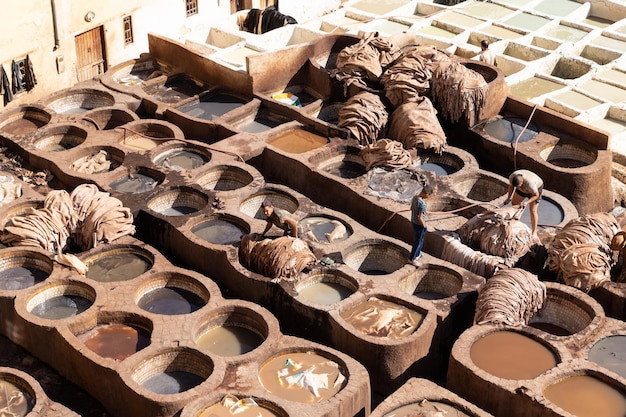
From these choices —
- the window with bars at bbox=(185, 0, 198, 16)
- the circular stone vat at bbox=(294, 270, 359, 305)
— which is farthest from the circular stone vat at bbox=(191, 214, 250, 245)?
the window with bars at bbox=(185, 0, 198, 16)

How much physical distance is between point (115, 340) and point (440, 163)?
33.6 feet

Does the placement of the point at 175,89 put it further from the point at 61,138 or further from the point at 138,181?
the point at 138,181

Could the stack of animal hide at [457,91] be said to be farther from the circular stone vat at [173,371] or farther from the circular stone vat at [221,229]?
the circular stone vat at [173,371]

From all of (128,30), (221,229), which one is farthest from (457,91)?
(128,30)

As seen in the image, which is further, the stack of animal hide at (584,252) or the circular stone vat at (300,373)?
→ the stack of animal hide at (584,252)

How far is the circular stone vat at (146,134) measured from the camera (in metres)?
25.4

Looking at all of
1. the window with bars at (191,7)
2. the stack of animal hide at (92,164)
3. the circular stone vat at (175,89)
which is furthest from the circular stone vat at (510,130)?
the window with bars at (191,7)

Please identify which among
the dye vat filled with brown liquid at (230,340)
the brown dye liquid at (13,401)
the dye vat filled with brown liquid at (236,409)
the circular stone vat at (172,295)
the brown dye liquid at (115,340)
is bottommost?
the brown dye liquid at (13,401)

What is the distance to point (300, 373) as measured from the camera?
17.7 metres

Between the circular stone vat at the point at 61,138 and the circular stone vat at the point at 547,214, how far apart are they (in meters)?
11.5

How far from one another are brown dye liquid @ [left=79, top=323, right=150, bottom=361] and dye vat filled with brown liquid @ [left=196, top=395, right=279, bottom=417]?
2.51 metres

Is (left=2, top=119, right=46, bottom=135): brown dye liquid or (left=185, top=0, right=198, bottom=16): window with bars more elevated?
(left=185, top=0, right=198, bottom=16): window with bars

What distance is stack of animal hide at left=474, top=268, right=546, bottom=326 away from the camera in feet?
61.2

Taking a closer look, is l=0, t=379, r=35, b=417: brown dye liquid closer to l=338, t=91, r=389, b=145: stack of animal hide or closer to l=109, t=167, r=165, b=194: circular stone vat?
l=109, t=167, r=165, b=194: circular stone vat
